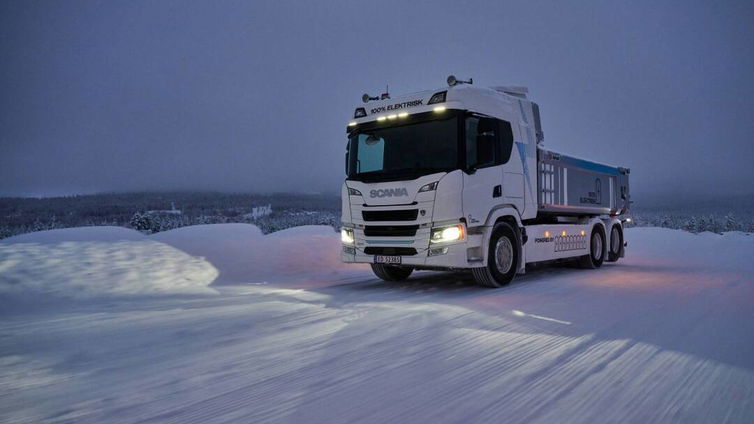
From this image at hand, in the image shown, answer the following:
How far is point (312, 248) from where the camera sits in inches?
567

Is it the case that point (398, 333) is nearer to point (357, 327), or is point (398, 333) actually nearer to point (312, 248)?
point (357, 327)

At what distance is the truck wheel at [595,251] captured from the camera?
1234 centimetres

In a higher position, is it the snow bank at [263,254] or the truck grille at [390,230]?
the truck grille at [390,230]

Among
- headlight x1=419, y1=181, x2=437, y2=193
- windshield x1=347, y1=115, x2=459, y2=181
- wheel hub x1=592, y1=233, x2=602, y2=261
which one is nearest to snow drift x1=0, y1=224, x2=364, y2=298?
windshield x1=347, y1=115, x2=459, y2=181

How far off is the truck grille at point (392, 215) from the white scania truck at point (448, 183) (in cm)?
2

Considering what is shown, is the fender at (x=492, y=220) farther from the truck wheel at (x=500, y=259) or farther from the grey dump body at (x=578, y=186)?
the grey dump body at (x=578, y=186)

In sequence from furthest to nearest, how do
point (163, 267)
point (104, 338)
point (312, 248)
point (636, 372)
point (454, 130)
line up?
1. point (312, 248)
2. point (163, 267)
3. point (454, 130)
4. point (104, 338)
5. point (636, 372)

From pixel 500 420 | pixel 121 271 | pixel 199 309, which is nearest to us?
pixel 500 420

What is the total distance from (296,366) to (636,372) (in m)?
2.58

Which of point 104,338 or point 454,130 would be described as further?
point 454,130

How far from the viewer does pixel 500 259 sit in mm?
8500

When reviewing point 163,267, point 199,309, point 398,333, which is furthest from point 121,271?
point 398,333

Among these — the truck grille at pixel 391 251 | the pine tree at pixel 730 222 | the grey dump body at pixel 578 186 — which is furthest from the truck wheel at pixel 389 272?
the pine tree at pixel 730 222

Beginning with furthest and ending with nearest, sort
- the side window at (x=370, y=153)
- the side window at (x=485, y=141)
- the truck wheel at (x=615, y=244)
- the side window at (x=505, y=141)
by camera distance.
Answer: the truck wheel at (x=615, y=244)
the side window at (x=370, y=153)
the side window at (x=505, y=141)
the side window at (x=485, y=141)
